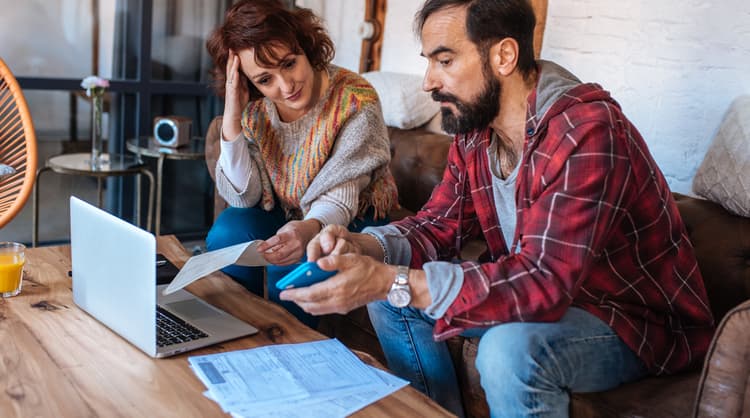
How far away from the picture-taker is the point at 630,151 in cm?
123

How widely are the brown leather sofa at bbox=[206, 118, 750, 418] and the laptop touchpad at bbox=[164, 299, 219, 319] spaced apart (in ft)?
1.70

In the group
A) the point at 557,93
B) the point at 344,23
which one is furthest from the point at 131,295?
the point at 344,23

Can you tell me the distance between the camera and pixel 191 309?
1.39 metres

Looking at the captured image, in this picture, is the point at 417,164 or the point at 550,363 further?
the point at 417,164

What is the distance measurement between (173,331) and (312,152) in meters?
0.81

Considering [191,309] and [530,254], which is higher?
[530,254]

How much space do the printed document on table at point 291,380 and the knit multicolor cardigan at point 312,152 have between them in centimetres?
78

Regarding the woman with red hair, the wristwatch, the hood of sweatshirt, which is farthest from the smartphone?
the woman with red hair

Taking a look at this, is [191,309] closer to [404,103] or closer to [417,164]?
[417,164]

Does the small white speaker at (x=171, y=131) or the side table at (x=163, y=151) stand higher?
the small white speaker at (x=171, y=131)

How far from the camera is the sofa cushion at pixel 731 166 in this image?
1.60 metres

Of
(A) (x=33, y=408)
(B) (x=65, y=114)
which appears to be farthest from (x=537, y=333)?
(B) (x=65, y=114)

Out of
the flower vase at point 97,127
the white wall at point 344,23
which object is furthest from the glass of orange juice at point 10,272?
the white wall at point 344,23

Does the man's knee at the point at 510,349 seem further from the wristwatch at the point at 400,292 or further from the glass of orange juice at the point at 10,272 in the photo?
the glass of orange juice at the point at 10,272
